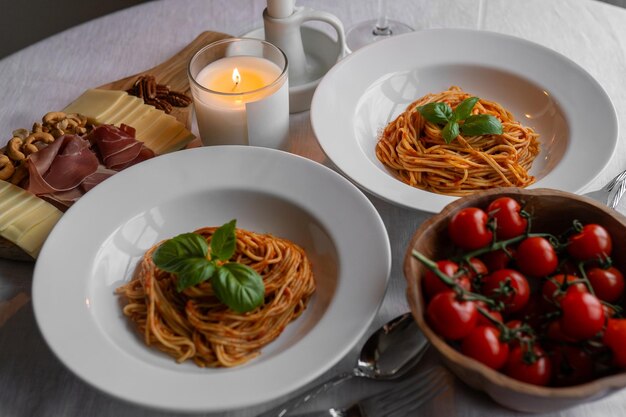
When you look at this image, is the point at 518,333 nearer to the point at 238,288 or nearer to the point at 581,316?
the point at 581,316

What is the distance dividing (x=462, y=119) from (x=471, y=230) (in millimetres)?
656

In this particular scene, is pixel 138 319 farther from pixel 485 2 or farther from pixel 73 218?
pixel 485 2

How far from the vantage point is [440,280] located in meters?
1.41

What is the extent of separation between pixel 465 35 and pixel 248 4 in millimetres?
934

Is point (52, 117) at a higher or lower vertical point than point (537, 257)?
lower

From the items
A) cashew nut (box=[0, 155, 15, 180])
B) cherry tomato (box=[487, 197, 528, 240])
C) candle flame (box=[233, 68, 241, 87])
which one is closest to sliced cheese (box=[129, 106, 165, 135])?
candle flame (box=[233, 68, 241, 87])

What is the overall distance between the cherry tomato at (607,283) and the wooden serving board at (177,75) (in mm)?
1336

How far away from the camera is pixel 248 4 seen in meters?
2.78

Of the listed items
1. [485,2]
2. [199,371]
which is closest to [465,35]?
[485,2]

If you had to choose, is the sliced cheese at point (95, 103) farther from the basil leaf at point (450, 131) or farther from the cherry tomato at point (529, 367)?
the cherry tomato at point (529, 367)

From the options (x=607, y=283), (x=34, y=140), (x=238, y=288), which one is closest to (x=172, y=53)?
(x=34, y=140)

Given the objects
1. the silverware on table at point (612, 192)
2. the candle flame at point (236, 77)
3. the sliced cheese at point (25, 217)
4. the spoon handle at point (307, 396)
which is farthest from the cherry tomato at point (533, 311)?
the sliced cheese at point (25, 217)

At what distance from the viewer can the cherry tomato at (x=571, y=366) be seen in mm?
1333

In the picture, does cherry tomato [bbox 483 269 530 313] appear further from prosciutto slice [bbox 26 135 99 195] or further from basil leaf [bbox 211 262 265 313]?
prosciutto slice [bbox 26 135 99 195]
